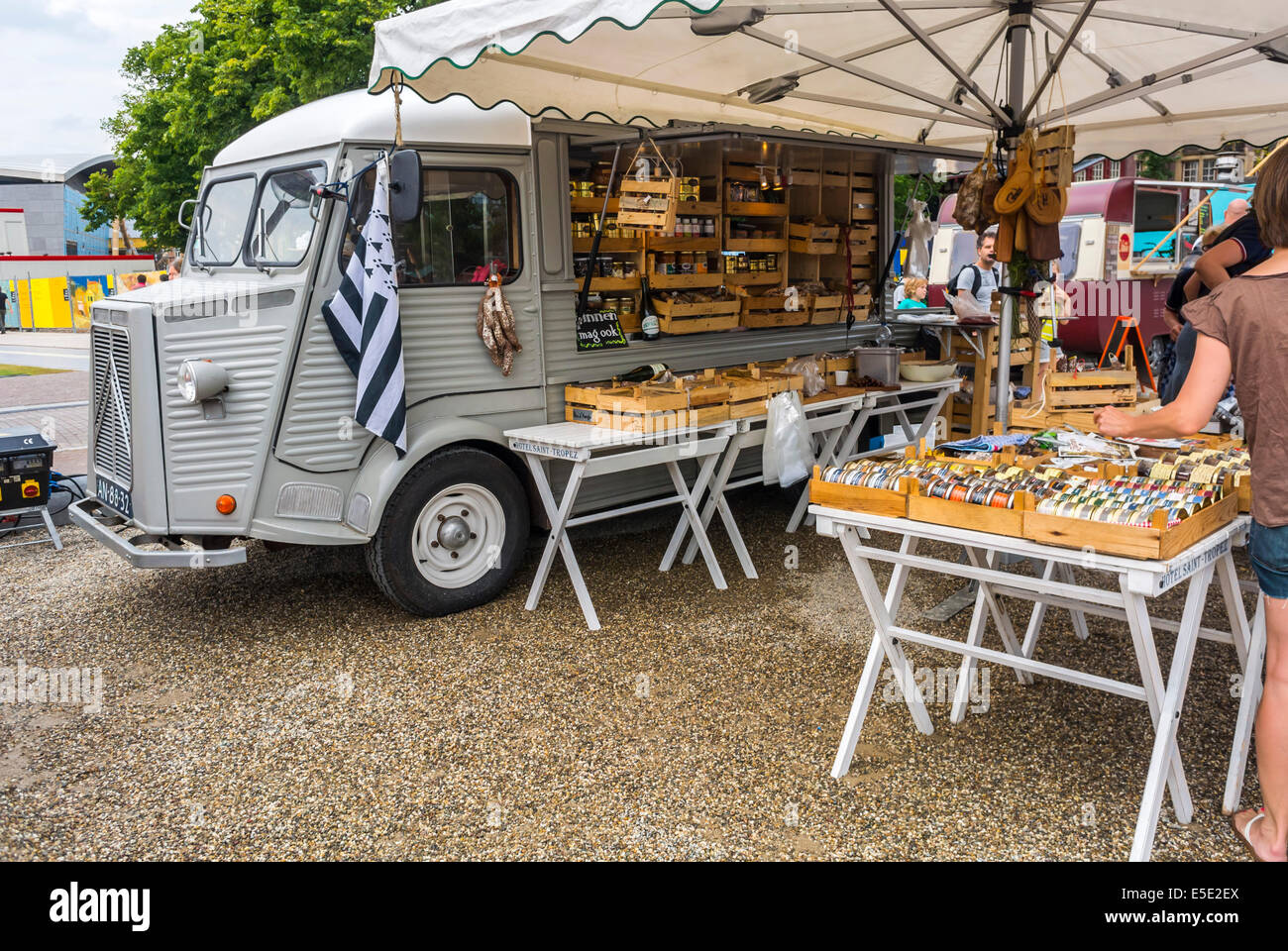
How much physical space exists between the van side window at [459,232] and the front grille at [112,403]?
118 centimetres

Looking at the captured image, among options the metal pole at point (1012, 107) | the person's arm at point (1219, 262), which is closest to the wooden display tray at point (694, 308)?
the metal pole at point (1012, 107)

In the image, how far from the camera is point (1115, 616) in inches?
136

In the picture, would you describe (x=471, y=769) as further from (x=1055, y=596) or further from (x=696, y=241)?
(x=696, y=241)

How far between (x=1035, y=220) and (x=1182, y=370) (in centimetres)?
140

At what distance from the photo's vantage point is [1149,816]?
2887mm

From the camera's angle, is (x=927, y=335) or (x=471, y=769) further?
(x=927, y=335)

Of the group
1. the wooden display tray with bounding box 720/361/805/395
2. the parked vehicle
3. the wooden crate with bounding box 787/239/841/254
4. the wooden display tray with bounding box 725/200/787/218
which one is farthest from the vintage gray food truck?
the parked vehicle

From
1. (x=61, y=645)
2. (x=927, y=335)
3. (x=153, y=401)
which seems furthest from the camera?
(x=927, y=335)

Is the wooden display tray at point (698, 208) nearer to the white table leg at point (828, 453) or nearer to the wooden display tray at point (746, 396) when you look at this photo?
the wooden display tray at point (746, 396)

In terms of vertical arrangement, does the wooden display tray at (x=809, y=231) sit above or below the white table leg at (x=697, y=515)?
above

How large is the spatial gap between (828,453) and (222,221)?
3840mm

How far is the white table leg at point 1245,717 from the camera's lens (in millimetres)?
3250

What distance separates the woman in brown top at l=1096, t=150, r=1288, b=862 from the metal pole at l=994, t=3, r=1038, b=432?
7.77ft

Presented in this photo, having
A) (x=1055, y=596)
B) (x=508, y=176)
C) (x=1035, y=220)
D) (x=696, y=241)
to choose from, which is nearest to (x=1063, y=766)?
(x=1055, y=596)
